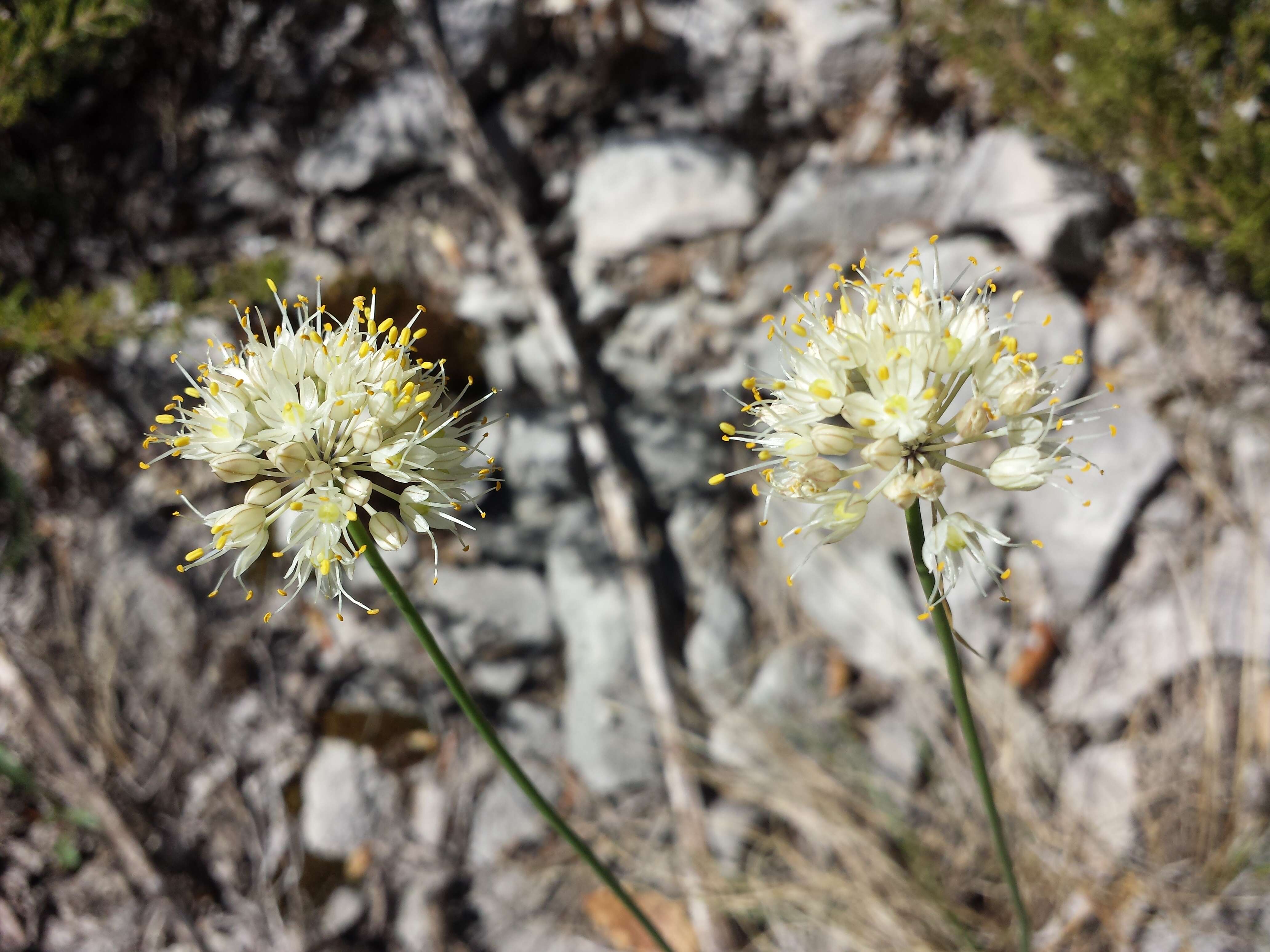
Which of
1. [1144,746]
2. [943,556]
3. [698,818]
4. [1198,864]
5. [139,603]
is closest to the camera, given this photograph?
[943,556]

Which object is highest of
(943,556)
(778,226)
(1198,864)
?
(778,226)

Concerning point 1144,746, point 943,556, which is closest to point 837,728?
point 1144,746

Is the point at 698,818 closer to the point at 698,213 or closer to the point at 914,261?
the point at 914,261

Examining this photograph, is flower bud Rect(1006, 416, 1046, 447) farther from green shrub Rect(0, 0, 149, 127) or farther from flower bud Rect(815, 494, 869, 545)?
green shrub Rect(0, 0, 149, 127)

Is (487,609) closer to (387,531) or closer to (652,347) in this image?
(652,347)

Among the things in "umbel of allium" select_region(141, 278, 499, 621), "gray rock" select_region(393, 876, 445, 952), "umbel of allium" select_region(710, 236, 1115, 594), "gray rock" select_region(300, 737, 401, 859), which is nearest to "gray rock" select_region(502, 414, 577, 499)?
"gray rock" select_region(300, 737, 401, 859)

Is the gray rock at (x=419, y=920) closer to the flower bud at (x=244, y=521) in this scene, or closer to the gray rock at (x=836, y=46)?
the flower bud at (x=244, y=521)
